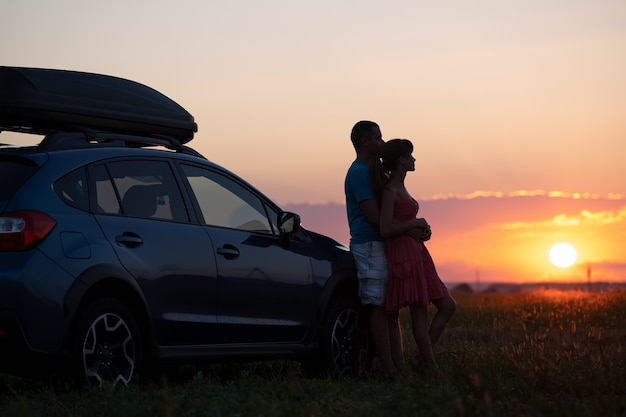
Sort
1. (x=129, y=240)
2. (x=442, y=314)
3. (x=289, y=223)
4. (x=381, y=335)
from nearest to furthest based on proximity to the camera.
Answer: (x=129, y=240)
(x=289, y=223)
(x=381, y=335)
(x=442, y=314)

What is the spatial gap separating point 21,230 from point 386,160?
3611 mm

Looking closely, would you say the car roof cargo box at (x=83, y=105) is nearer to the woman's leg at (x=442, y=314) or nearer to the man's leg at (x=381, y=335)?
the man's leg at (x=381, y=335)

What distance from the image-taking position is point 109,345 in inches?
290

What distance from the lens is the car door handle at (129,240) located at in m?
7.42

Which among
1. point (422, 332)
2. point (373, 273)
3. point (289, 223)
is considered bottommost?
point (422, 332)

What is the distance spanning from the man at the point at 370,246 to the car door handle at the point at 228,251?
1400 mm

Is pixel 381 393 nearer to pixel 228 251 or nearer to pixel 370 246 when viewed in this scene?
pixel 228 251

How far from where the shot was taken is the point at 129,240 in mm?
7496

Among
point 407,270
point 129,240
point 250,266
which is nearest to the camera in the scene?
point 129,240

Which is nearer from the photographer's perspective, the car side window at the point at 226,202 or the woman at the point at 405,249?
the car side window at the point at 226,202

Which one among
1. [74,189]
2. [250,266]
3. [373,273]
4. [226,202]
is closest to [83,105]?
[74,189]

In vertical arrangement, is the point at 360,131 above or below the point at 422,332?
above

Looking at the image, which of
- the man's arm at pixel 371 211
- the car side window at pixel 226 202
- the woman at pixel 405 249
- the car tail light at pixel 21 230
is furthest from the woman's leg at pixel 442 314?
the car tail light at pixel 21 230

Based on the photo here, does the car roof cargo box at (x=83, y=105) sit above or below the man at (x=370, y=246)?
above
